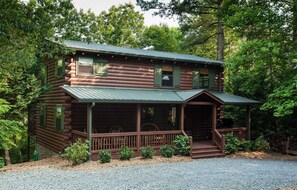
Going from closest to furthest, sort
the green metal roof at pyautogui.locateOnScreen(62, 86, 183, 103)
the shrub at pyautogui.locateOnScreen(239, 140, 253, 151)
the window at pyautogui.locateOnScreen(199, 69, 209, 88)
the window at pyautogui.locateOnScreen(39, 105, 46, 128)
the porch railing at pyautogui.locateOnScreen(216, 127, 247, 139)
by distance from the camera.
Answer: the green metal roof at pyautogui.locateOnScreen(62, 86, 183, 103)
the shrub at pyautogui.locateOnScreen(239, 140, 253, 151)
the porch railing at pyautogui.locateOnScreen(216, 127, 247, 139)
the window at pyautogui.locateOnScreen(39, 105, 46, 128)
the window at pyautogui.locateOnScreen(199, 69, 209, 88)

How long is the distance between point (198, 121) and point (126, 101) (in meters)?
7.69

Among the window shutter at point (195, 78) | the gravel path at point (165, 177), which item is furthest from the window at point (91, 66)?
the window shutter at point (195, 78)

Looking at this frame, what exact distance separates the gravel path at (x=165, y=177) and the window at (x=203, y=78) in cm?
796

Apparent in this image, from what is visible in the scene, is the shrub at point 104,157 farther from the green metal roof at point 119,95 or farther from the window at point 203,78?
the window at point 203,78

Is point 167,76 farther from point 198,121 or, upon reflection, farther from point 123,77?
point 198,121

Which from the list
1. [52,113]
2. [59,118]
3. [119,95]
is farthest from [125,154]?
[52,113]

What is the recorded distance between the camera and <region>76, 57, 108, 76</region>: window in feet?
48.4

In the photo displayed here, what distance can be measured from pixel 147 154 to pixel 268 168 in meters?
5.43

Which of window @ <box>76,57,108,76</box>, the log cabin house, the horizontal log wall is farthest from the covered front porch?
window @ <box>76,57,108,76</box>

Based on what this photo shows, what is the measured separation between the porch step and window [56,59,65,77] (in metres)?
8.36

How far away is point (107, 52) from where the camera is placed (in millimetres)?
14945

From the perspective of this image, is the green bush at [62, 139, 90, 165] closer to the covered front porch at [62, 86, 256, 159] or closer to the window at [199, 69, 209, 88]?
the covered front porch at [62, 86, 256, 159]

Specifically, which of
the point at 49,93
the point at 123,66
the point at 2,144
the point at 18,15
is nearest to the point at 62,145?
the point at 2,144

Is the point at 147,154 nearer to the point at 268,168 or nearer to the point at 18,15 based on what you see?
the point at 268,168
